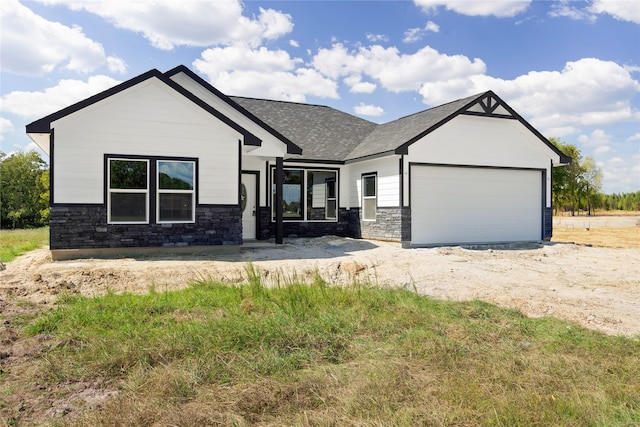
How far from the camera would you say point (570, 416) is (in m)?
3.34

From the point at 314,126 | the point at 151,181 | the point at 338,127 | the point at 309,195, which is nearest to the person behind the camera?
the point at 151,181

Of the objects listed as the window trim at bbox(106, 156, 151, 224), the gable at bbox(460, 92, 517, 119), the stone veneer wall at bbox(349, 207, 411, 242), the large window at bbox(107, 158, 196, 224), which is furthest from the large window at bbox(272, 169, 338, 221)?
the gable at bbox(460, 92, 517, 119)

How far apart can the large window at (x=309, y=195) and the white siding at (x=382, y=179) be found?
80 centimetres

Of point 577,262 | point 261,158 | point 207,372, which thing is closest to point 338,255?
point 261,158

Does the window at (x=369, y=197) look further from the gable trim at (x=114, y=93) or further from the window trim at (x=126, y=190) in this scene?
the window trim at (x=126, y=190)

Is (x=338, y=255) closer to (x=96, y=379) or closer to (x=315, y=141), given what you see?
(x=315, y=141)

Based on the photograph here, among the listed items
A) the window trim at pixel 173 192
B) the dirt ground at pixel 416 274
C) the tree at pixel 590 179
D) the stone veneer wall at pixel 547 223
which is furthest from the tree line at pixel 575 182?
the window trim at pixel 173 192

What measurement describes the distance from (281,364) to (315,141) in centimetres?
1489

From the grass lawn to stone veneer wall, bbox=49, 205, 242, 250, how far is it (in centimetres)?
576

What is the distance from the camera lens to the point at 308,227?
17281 millimetres

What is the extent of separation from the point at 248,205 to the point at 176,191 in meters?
3.94

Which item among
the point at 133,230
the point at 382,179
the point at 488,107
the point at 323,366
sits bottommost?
the point at 323,366

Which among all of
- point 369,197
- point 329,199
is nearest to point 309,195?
point 329,199

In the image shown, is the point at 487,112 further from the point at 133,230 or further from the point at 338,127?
the point at 133,230
